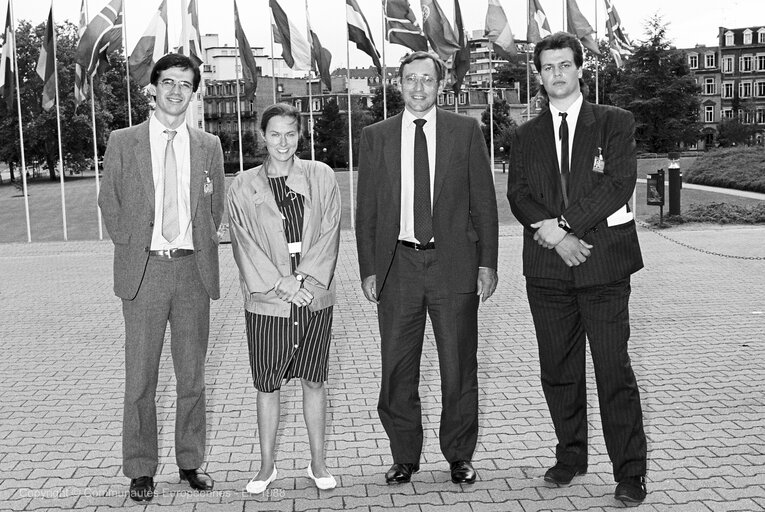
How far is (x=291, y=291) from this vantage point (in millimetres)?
4652

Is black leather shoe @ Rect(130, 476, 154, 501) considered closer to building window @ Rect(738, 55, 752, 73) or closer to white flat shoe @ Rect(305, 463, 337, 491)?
white flat shoe @ Rect(305, 463, 337, 491)

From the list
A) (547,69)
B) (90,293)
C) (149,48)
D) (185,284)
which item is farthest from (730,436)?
(149,48)

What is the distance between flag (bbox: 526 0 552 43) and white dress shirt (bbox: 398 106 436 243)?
62.7ft

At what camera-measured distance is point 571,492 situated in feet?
15.5

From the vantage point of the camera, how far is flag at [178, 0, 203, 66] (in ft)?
69.1

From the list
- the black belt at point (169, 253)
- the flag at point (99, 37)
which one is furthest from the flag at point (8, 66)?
the black belt at point (169, 253)

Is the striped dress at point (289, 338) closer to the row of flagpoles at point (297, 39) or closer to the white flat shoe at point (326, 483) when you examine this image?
the white flat shoe at point (326, 483)

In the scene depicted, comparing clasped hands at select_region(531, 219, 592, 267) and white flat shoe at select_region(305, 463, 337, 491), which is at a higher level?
clasped hands at select_region(531, 219, 592, 267)

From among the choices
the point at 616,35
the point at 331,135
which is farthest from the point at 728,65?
the point at 616,35

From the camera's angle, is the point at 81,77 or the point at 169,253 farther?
the point at 81,77

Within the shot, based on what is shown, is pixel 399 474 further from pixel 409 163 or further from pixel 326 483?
pixel 409 163

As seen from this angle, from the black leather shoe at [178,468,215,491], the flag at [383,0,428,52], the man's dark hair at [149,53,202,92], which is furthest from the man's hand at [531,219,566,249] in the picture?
the flag at [383,0,428,52]

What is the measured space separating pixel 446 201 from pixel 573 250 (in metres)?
0.73

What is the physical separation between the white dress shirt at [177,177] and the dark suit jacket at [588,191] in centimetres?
173
